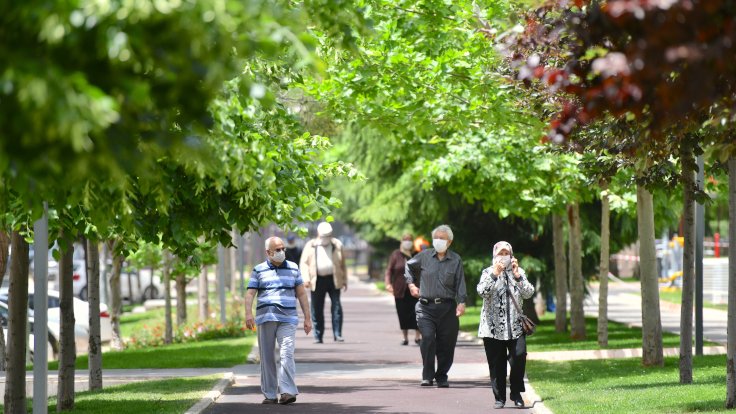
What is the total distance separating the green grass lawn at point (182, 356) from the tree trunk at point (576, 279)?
5.25 metres

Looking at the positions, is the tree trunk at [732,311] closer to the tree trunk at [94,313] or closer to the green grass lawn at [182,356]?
the tree trunk at [94,313]

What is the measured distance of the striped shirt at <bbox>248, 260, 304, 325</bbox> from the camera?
46.8 ft

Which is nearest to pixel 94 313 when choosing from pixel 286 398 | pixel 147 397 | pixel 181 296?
pixel 147 397

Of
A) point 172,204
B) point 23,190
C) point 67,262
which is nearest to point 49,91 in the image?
point 23,190

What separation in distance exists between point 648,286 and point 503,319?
4051mm

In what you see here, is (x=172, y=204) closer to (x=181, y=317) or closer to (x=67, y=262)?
(x=67, y=262)

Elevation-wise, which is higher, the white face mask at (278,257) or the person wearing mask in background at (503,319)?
the white face mask at (278,257)

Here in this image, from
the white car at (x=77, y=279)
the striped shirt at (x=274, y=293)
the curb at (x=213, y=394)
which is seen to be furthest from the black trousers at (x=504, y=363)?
the white car at (x=77, y=279)

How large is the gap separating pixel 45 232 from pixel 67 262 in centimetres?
401

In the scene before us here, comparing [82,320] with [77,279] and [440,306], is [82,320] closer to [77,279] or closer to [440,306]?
[440,306]

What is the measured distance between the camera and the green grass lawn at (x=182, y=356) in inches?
759

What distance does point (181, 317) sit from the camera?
28.5m

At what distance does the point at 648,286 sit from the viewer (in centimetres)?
1725

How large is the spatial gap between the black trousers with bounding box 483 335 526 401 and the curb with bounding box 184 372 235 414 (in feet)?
8.88
